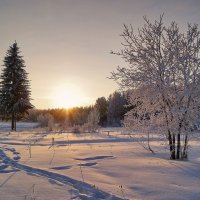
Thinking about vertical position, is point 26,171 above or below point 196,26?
below

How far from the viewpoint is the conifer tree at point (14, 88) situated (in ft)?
140

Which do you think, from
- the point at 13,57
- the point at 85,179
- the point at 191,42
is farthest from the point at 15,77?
the point at 85,179

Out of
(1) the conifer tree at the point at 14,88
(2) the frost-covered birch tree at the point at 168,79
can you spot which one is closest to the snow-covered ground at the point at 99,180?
(2) the frost-covered birch tree at the point at 168,79

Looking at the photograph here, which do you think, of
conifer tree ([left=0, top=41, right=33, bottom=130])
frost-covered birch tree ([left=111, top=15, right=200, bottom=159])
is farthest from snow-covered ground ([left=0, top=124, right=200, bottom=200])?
conifer tree ([left=0, top=41, right=33, bottom=130])

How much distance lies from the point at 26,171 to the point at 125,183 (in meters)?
3.50

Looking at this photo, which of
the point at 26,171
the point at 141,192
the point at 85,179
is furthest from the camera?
the point at 26,171

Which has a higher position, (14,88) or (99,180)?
(14,88)

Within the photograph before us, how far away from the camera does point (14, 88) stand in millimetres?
42906

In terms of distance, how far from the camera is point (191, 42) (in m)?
14.9

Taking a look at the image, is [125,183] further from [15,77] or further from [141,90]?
[15,77]

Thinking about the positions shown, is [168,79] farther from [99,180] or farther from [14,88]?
[14,88]

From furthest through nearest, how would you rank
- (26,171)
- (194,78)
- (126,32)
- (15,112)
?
1. (15,112)
2. (126,32)
3. (194,78)
4. (26,171)

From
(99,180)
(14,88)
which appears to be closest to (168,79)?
(99,180)

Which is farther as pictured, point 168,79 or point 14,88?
point 14,88
